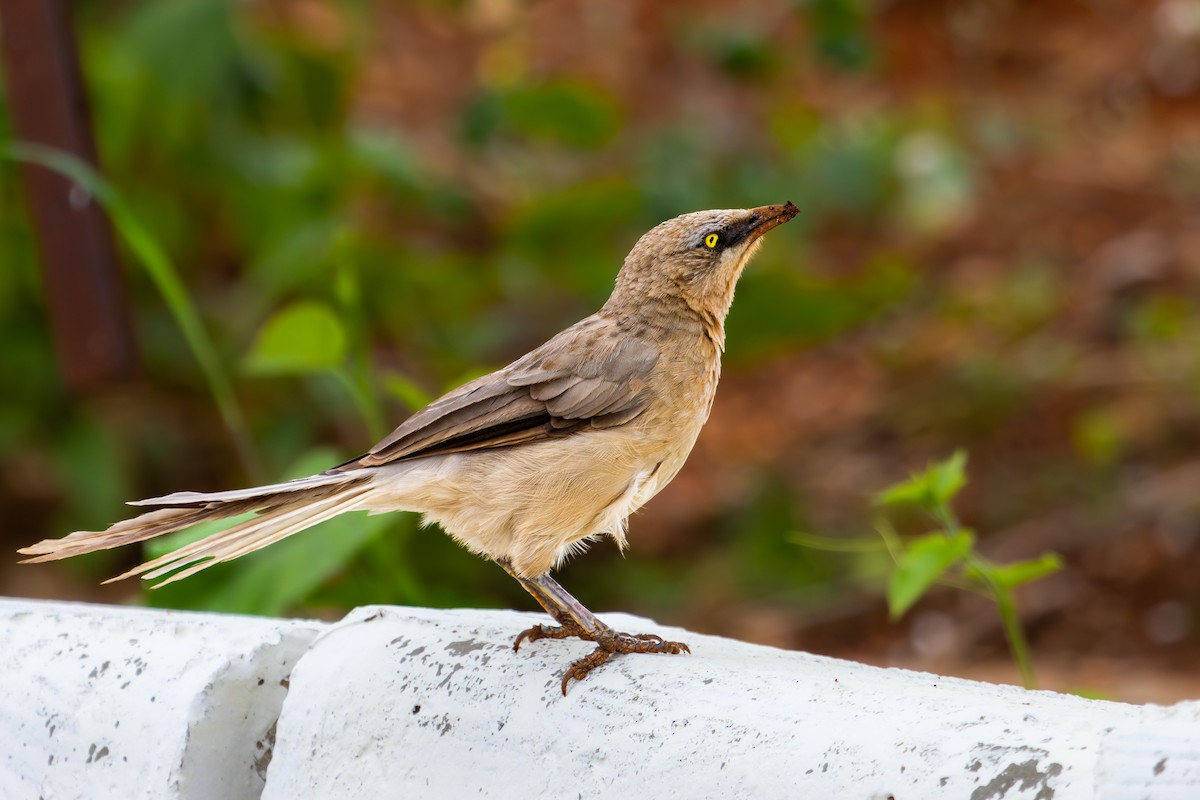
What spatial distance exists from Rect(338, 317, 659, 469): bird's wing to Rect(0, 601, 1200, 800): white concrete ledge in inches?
14.0

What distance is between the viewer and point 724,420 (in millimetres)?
8250

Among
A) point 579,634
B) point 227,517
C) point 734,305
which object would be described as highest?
point 227,517

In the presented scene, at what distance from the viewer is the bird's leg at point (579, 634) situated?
8.32 ft

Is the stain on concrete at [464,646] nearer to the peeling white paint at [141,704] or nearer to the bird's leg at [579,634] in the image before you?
the bird's leg at [579,634]

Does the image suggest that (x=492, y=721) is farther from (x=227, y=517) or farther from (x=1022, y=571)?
(x=1022, y=571)

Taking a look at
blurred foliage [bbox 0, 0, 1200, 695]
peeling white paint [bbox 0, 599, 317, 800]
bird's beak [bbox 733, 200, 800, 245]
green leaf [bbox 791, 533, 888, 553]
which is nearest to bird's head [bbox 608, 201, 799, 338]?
bird's beak [bbox 733, 200, 800, 245]

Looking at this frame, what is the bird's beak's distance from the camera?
3.24 metres

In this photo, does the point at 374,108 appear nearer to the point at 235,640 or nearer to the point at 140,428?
the point at 140,428

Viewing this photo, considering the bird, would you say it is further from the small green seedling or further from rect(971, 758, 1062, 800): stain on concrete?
rect(971, 758, 1062, 800): stain on concrete

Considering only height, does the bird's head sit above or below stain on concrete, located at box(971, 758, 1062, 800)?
above

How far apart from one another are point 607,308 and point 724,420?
16.0ft

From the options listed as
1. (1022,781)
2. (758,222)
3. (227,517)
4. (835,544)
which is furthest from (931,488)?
(227,517)

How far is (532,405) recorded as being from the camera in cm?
304

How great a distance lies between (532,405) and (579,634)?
1.69 feet
